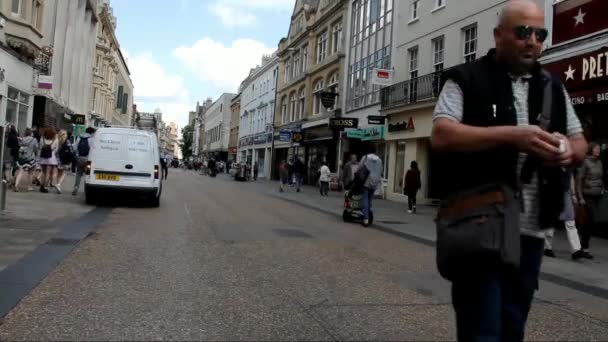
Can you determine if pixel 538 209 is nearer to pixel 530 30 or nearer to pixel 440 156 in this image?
pixel 440 156

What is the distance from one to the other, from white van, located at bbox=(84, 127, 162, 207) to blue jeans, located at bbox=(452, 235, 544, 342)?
12019 mm

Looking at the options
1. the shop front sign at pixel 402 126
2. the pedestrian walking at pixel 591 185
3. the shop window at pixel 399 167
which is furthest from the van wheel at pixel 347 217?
the shop window at pixel 399 167

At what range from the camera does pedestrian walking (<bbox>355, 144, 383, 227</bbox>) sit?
42.0ft

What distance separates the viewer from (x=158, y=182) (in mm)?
13867

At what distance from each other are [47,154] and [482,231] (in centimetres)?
1514

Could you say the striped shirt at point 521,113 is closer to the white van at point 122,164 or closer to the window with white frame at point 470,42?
the white van at point 122,164

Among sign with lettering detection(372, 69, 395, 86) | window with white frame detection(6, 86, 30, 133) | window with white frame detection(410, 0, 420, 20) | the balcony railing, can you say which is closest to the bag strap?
the balcony railing

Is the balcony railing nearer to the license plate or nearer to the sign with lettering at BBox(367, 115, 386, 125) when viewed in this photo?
the sign with lettering at BBox(367, 115, 386, 125)

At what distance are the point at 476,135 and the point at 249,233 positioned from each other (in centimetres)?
828

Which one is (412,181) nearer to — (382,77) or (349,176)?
(349,176)

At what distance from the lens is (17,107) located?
78.9 ft

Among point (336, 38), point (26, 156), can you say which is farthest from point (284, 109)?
point (26, 156)

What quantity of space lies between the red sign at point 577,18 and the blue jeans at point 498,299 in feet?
40.9

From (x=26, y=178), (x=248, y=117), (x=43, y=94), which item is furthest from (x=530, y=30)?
(x=248, y=117)
